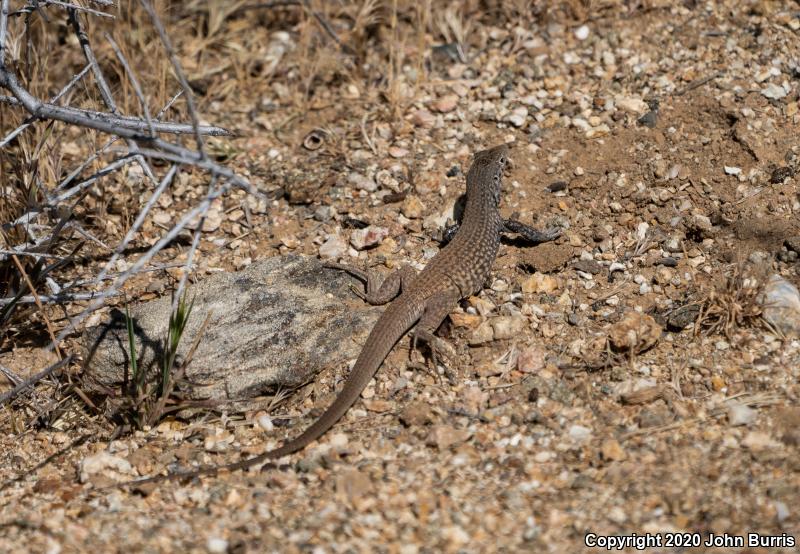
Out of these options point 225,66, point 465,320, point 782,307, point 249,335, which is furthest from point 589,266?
point 225,66

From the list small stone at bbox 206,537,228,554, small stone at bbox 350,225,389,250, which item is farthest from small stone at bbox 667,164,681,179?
small stone at bbox 206,537,228,554

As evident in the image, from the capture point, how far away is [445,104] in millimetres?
6379

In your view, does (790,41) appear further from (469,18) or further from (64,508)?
(64,508)

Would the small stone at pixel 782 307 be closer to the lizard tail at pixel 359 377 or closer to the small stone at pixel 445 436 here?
the small stone at pixel 445 436

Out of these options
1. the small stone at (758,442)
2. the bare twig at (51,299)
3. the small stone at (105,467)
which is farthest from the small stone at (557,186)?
the small stone at (105,467)


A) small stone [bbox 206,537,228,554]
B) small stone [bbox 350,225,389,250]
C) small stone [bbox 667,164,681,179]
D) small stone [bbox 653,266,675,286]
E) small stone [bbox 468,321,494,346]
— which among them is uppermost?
small stone [bbox 667,164,681,179]

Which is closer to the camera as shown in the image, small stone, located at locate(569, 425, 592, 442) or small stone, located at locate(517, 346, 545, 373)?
small stone, located at locate(569, 425, 592, 442)

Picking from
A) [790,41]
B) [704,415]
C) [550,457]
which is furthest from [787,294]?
[790,41]

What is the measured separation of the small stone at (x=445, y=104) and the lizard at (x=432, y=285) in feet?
2.65

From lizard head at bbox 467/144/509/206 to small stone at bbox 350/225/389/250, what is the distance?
26.1 inches

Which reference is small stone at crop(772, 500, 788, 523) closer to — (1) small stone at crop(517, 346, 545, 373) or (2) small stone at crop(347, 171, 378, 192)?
(1) small stone at crop(517, 346, 545, 373)

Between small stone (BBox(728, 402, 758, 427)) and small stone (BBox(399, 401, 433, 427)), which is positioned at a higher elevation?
small stone (BBox(728, 402, 758, 427))

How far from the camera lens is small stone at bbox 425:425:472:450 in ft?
13.2

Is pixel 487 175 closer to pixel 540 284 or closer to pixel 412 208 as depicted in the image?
pixel 412 208
